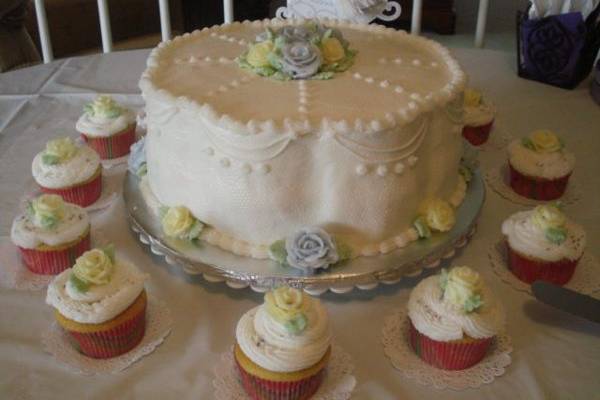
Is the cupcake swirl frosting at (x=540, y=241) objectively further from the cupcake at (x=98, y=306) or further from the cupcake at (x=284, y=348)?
the cupcake at (x=98, y=306)

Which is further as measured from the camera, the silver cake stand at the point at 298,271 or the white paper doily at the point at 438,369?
the silver cake stand at the point at 298,271

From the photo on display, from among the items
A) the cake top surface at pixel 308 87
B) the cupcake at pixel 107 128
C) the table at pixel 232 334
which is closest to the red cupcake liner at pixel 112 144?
the cupcake at pixel 107 128

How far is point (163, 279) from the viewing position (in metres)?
1.64

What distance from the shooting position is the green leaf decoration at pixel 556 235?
159 centimetres

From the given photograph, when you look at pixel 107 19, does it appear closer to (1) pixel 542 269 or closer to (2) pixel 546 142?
(2) pixel 546 142

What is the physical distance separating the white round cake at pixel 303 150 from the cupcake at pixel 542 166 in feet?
0.97

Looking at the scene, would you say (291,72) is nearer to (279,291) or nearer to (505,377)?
(279,291)

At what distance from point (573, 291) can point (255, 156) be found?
0.75m

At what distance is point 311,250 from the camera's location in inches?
59.5

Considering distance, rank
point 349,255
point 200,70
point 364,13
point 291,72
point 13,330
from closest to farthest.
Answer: point 13,330
point 349,255
point 291,72
point 200,70
point 364,13

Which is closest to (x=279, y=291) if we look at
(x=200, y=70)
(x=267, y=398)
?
(x=267, y=398)

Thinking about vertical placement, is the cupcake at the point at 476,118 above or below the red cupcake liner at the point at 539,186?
above

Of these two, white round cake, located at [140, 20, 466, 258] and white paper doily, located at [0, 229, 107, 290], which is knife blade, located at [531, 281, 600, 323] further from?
white paper doily, located at [0, 229, 107, 290]

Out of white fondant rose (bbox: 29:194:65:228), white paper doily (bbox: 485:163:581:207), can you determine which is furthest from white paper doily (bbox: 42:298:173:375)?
white paper doily (bbox: 485:163:581:207)
